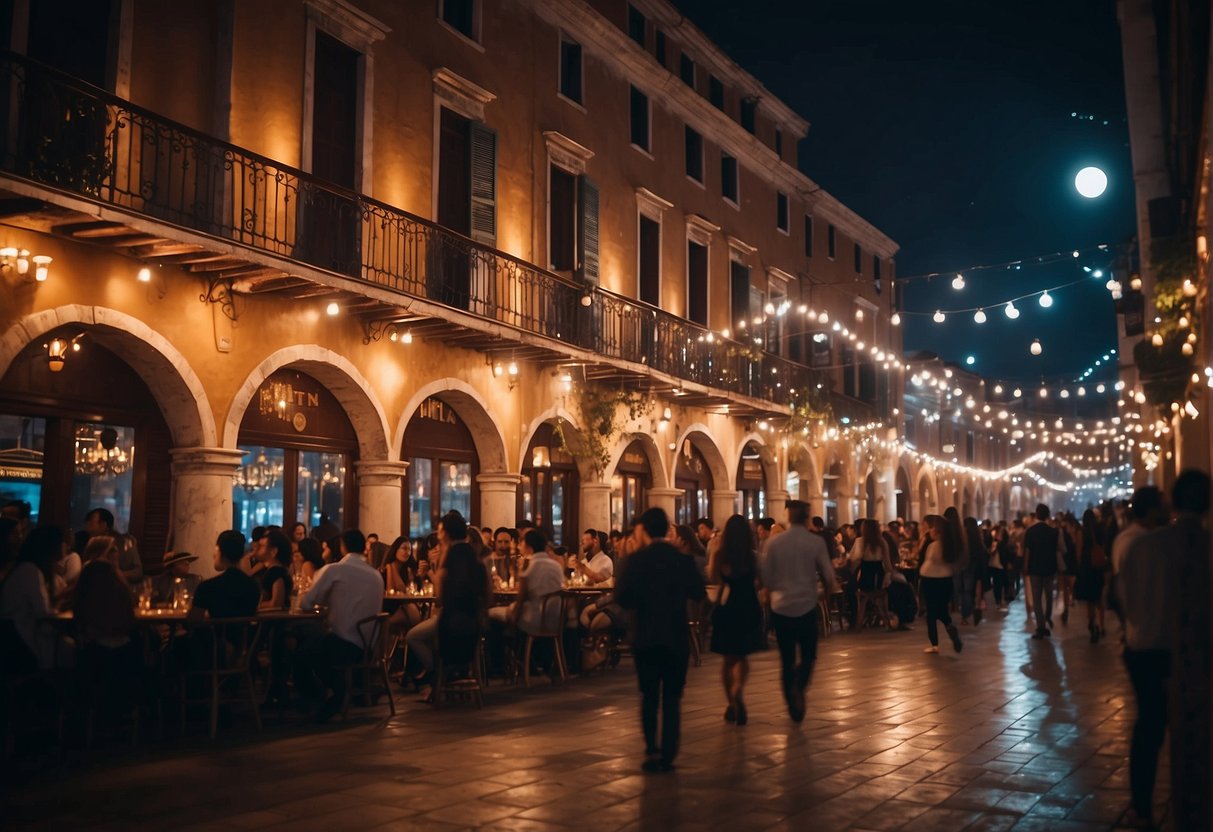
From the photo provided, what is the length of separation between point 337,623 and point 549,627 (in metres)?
2.60

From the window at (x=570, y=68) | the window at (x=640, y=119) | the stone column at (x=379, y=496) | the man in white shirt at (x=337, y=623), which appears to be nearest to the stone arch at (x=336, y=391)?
the stone column at (x=379, y=496)

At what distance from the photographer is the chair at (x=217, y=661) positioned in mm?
8938

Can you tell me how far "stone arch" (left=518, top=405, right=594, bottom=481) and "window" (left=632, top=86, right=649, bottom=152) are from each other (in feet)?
19.5

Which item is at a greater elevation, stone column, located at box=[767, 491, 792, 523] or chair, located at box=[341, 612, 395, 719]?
stone column, located at box=[767, 491, 792, 523]

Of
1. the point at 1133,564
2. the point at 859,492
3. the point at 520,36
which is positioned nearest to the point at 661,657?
the point at 1133,564

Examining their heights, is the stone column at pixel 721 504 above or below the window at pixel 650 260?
below

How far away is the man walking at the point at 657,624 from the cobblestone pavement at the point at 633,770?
0.38 m

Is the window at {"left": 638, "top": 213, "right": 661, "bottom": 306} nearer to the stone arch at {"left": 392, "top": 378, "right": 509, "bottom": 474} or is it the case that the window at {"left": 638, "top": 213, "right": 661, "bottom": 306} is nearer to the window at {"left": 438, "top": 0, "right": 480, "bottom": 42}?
the stone arch at {"left": 392, "top": 378, "right": 509, "bottom": 474}

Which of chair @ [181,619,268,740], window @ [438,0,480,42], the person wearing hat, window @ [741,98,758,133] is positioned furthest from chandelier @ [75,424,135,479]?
window @ [741,98,758,133]

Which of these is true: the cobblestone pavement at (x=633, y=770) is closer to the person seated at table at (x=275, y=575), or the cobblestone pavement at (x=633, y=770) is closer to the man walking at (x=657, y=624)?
the man walking at (x=657, y=624)

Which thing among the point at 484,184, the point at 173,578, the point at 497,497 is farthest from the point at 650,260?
the point at 173,578

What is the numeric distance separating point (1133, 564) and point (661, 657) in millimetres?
2912

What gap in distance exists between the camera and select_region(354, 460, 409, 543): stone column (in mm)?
15320

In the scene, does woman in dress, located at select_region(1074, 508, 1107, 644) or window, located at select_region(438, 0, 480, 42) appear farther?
window, located at select_region(438, 0, 480, 42)
